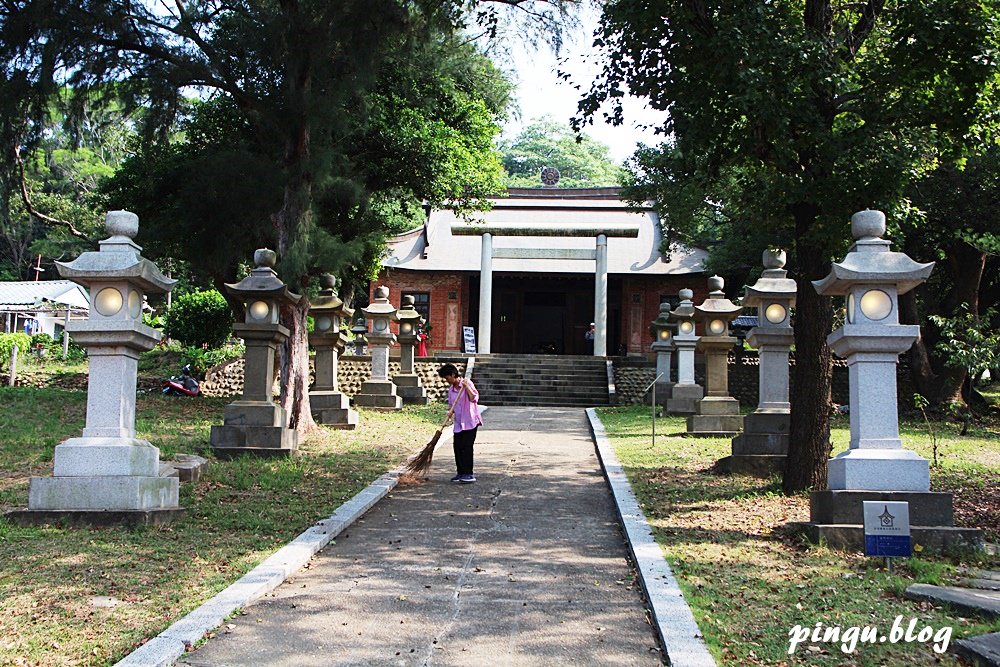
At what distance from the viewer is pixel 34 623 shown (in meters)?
4.67

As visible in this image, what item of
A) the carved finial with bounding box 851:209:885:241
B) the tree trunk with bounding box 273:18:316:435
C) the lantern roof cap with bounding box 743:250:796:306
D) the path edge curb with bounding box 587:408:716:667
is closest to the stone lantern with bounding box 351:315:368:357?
the tree trunk with bounding box 273:18:316:435

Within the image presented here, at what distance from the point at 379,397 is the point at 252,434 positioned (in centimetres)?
795

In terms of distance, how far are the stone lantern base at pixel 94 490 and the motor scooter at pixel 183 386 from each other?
12.4 metres

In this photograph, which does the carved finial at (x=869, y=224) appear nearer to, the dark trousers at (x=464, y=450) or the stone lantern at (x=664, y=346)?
the dark trousers at (x=464, y=450)

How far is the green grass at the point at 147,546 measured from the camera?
4.59m

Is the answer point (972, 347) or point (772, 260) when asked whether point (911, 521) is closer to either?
point (772, 260)

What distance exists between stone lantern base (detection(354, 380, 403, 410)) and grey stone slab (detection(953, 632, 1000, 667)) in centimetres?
1587

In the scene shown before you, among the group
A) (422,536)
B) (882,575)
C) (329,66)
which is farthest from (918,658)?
(329,66)

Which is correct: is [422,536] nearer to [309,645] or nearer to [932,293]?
[309,645]

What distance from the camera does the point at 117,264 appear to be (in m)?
7.47

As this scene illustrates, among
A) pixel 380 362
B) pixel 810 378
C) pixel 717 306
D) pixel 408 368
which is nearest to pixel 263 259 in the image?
pixel 810 378

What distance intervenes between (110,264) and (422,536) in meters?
3.40

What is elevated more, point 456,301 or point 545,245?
point 545,245

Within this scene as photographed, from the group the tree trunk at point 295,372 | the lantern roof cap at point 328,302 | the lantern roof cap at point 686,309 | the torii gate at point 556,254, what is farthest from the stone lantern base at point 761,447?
the torii gate at point 556,254
